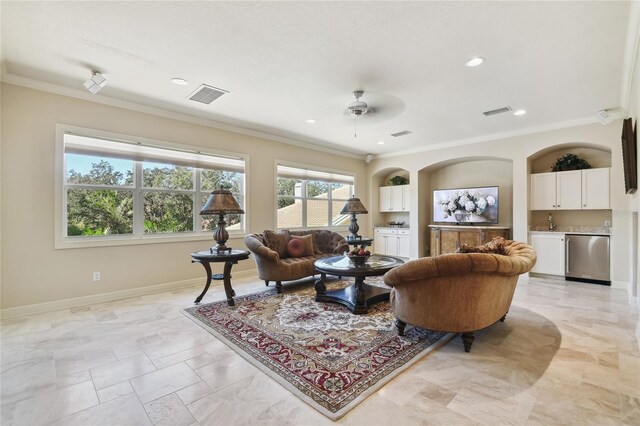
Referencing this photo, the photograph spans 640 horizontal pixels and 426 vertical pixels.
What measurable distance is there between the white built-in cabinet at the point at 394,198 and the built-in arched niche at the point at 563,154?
8.50ft

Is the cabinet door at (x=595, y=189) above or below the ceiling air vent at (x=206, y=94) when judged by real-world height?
below

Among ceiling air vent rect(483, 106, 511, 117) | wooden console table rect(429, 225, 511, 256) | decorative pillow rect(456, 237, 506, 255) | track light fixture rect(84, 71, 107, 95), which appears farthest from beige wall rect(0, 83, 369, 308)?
wooden console table rect(429, 225, 511, 256)

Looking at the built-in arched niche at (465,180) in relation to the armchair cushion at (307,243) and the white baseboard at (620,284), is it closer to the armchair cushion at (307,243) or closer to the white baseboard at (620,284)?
the white baseboard at (620,284)

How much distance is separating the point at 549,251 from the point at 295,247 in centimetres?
455

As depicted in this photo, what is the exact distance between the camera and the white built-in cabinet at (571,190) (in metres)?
4.85

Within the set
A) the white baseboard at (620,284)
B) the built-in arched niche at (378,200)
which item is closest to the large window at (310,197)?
the built-in arched niche at (378,200)

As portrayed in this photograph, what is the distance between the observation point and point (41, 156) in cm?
357

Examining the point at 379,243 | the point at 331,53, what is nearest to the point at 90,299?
the point at 331,53

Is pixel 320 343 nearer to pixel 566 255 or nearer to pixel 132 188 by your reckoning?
pixel 132 188

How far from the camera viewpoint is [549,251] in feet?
17.4

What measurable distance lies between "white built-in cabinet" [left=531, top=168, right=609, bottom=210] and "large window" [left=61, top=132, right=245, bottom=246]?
5650 mm

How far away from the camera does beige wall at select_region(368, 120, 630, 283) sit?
4.61m

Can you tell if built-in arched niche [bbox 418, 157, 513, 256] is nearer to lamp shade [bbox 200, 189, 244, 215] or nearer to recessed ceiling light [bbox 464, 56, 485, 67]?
recessed ceiling light [bbox 464, 56, 485, 67]

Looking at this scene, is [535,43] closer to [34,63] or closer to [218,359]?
[218,359]
